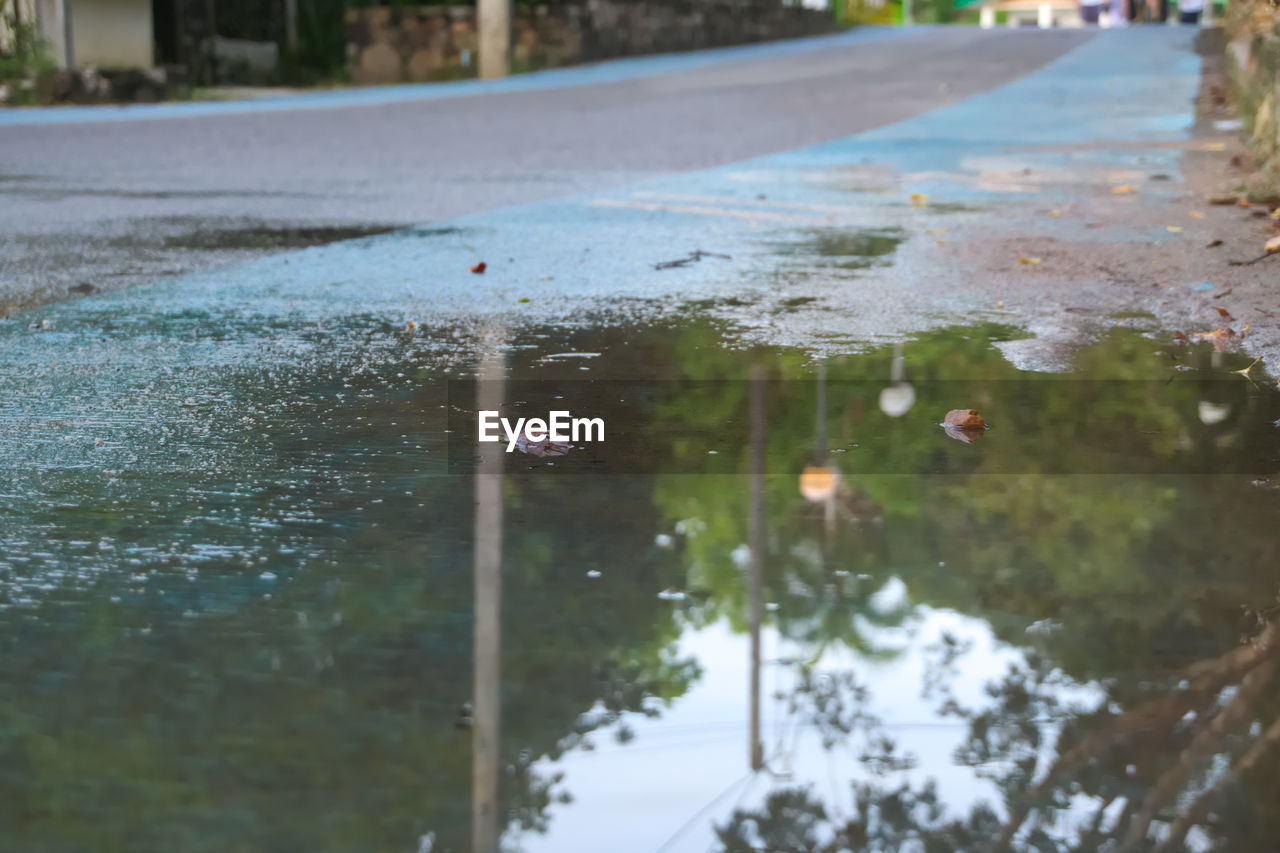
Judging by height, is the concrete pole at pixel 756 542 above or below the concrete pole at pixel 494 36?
below

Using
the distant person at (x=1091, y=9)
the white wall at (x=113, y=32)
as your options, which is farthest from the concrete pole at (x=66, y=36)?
the distant person at (x=1091, y=9)

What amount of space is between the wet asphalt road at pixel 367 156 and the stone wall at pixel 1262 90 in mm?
3484

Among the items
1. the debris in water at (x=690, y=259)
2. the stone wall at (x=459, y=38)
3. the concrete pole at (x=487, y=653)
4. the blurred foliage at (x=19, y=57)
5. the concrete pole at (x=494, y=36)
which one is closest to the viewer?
the concrete pole at (x=487, y=653)

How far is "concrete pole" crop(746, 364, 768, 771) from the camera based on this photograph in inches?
96.8

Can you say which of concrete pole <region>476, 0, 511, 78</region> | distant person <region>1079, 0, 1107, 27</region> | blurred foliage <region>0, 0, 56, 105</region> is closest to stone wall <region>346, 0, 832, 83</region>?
concrete pole <region>476, 0, 511, 78</region>

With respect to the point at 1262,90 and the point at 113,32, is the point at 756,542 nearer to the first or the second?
the point at 1262,90

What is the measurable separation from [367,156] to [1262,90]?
7099 mm

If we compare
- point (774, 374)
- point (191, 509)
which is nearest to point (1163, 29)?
point (774, 374)

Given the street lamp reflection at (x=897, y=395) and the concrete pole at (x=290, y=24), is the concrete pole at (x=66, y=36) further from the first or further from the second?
the street lamp reflection at (x=897, y=395)

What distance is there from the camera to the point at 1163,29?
30656 millimetres

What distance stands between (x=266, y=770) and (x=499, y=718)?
38 cm

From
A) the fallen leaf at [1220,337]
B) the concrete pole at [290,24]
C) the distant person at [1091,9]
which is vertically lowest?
the fallen leaf at [1220,337]

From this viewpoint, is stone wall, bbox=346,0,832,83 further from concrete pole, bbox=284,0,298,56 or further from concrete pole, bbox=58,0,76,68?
concrete pole, bbox=58,0,76,68

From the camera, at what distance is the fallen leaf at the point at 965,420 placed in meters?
4.23
